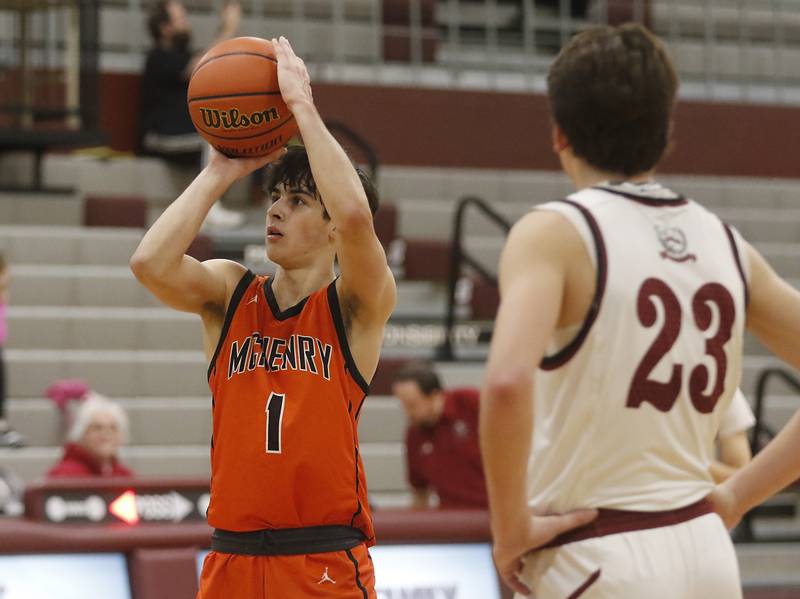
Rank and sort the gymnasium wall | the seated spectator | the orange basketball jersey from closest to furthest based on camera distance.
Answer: the orange basketball jersey
the seated spectator
the gymnasium wall

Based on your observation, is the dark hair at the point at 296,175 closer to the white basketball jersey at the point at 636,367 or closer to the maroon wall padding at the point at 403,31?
the white basketball jersey at the point at 636,367

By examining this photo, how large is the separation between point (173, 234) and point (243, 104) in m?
0.36

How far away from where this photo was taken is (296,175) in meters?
3.58

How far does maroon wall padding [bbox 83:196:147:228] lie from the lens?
10.5 m

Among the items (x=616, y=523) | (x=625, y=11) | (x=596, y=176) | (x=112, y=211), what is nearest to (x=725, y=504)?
(x=616, y=523)

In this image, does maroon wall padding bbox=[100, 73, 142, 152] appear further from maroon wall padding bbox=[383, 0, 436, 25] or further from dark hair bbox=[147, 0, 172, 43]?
maroon wall padding bbox=[383, 0, 436, 25]

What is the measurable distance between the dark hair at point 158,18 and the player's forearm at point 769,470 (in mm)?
8854

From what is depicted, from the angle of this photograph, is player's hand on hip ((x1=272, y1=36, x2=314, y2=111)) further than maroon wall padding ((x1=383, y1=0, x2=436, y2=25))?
No

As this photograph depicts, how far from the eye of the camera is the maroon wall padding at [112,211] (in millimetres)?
10516

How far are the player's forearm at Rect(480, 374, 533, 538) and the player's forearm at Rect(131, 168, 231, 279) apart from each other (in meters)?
1.22

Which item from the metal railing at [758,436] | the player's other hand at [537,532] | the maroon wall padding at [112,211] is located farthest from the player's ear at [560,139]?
the maroon wall padding at [112,211]

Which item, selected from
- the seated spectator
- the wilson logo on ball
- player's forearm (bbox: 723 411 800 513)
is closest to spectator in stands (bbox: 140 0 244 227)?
the seated spectator

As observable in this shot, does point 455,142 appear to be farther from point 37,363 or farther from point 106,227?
point 37,363

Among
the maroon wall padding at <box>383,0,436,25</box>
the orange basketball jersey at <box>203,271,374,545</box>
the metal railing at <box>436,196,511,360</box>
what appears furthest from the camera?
the maroon wall padding at <box>383,0,436,25</box>
